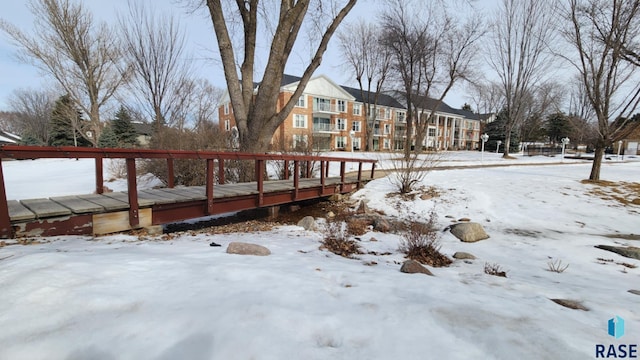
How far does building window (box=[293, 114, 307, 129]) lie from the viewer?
116 feet

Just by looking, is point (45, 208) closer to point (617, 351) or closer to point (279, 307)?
point (279, 307)

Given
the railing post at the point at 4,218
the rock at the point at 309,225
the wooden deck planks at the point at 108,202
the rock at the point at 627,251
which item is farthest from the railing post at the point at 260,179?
the rock at the point at 627,251

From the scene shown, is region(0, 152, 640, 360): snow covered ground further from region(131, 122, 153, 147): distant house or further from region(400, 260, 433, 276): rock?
region(131, 122, 153, 147): distant house

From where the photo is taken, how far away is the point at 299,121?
117 feet

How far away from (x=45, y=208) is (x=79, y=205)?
1.29 ft

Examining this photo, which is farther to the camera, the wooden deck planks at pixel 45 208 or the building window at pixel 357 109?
the building window at pixel 357 109

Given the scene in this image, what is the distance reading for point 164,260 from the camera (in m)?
3.01

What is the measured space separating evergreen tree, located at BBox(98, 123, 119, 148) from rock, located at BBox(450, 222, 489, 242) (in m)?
31.9

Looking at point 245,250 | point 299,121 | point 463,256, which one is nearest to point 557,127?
point 299,121

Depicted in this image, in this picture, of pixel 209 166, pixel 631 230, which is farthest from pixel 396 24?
pixel 209 166

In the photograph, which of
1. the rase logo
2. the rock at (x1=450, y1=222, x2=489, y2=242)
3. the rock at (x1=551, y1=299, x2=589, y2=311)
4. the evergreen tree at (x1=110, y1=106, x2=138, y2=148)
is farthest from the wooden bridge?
the evergreen tree at (x1=110, y1=106, x2=138, y2=148)

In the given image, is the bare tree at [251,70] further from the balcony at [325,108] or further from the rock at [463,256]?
the balcony at [325,108]

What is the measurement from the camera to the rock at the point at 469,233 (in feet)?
20.3

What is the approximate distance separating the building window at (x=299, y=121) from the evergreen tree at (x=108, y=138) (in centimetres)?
1897
